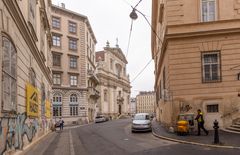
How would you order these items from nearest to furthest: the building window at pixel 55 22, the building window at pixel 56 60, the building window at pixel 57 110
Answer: the building window at pixel 57 110
the building window at pixel 56 60
the building window at pixel 55 22

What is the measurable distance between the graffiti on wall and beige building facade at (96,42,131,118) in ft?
229

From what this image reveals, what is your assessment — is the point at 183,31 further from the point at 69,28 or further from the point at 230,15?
the point at 69,28

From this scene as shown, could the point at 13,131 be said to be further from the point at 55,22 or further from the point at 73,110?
the point at 55,22

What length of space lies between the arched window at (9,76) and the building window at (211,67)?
12.9 metres

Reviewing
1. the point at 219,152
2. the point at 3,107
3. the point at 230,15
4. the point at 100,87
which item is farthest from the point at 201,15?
the point at 100,87

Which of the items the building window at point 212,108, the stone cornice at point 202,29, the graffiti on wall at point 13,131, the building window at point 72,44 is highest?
the building window at point 72,44

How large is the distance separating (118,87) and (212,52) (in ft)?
261

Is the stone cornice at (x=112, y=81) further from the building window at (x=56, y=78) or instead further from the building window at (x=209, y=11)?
the building window at (x=209, y=11)

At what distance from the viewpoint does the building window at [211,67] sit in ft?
74.3

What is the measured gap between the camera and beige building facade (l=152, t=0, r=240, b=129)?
73.2ft

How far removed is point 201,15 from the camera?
23641mm

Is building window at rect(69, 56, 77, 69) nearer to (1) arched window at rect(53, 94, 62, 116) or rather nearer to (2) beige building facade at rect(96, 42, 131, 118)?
(1) arched window at rect(53, 94, 62, 116)

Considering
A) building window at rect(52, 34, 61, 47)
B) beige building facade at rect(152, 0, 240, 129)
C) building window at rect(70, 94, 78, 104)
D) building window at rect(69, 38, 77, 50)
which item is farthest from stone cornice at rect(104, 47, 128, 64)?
beige building facade at rect(152, 0, 240, 129)

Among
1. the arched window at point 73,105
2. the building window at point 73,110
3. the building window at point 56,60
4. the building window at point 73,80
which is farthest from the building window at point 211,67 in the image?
the building window at point 73,80
